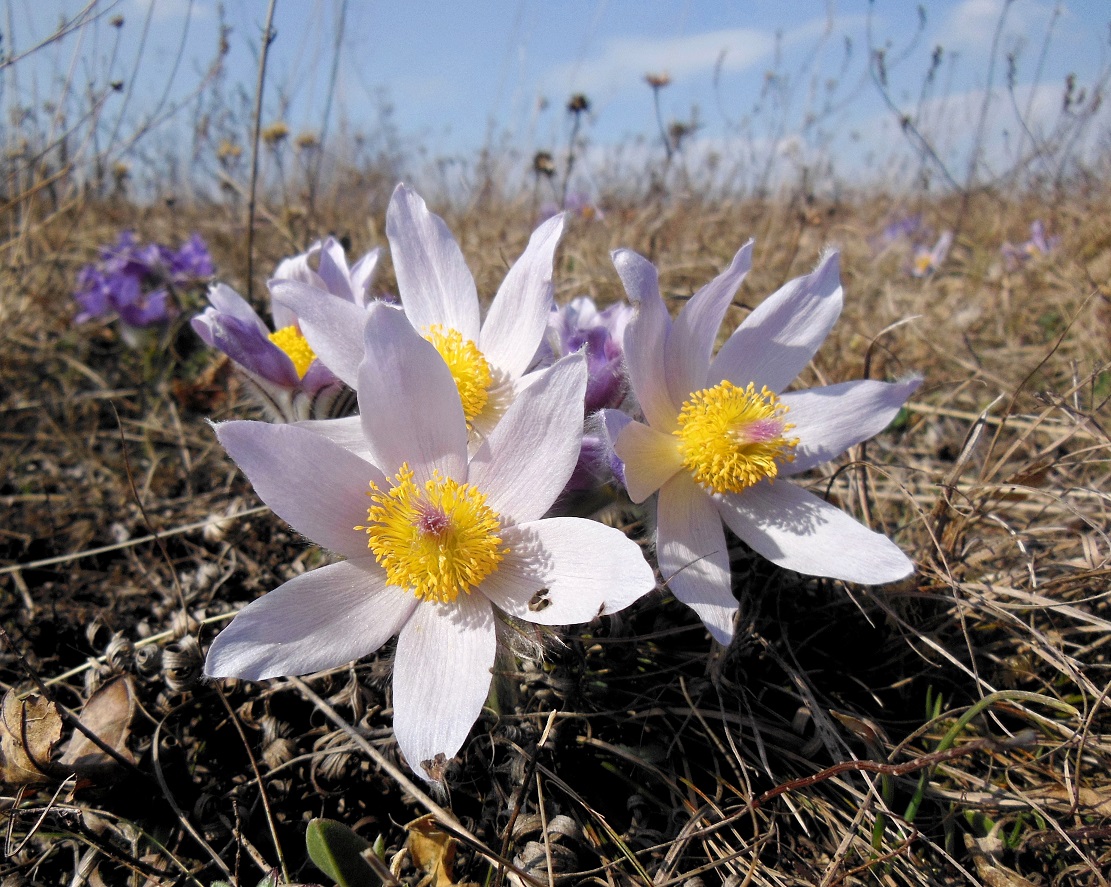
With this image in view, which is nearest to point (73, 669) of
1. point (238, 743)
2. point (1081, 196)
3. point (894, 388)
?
point (238, 743)

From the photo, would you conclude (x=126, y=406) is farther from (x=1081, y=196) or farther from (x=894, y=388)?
(x=1081, y=196)

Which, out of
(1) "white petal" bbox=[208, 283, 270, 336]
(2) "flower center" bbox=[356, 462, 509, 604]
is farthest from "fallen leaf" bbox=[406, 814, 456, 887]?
(1) "white petal" bbox=[208, 283, 270, 336]

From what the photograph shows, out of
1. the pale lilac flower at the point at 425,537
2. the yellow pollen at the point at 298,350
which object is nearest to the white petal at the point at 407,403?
the pale lilac flower at the point at 425,537

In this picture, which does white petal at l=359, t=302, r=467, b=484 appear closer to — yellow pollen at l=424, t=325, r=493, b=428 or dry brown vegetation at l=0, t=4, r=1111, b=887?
yellow pollen at l=424, t=325, r=493, b=428

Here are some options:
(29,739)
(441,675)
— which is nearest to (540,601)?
(441,675)

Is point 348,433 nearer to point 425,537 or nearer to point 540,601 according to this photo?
point 425,537
